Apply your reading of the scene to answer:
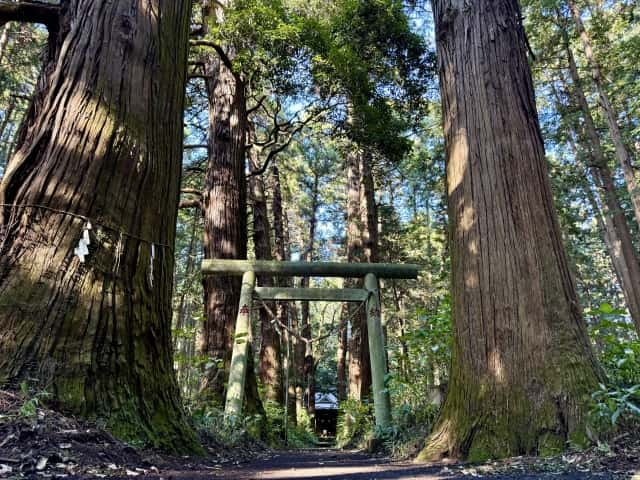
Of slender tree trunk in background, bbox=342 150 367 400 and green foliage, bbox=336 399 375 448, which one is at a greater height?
slender tree trunk in background, bbox=342 150 367 400

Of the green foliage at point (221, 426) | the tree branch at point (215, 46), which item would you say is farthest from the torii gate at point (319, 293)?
the tree branch at point (215, 46)

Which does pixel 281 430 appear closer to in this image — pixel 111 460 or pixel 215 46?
pixel 215 46

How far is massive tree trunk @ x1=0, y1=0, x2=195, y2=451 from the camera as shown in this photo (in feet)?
7.73

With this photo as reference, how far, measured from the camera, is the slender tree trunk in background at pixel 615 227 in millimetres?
→ 12867

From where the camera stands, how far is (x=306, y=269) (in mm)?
7609

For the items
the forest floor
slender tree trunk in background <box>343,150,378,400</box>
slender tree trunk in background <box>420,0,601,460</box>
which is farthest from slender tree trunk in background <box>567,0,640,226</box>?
the forest floor

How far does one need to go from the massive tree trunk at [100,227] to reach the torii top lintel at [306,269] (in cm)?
389

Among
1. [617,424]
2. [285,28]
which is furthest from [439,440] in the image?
[285,28]

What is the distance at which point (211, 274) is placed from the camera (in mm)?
7180

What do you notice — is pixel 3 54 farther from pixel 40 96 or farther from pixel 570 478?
pixel 570 478

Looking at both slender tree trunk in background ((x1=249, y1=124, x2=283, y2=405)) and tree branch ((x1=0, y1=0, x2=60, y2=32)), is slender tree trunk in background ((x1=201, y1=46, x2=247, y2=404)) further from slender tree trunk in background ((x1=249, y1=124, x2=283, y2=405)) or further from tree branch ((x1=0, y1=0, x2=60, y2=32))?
tree branch ((x1=0, y1=0, x2=60, y2=32))

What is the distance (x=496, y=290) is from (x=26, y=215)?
3.07 meters

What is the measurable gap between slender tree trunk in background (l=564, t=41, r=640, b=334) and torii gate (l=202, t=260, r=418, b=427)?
347 inches

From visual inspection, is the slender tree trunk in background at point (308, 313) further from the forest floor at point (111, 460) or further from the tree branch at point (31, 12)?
the tree branch at point (31, 12)
